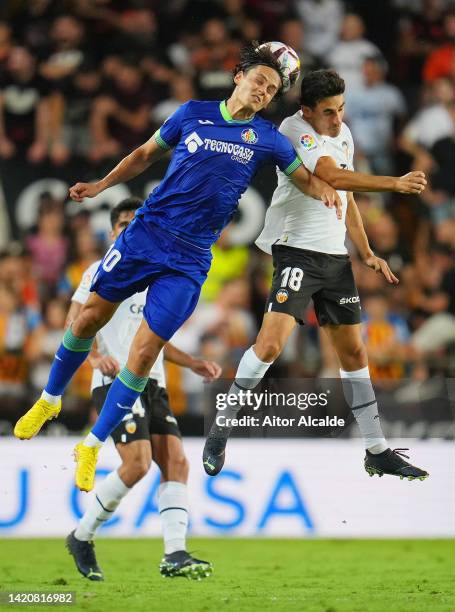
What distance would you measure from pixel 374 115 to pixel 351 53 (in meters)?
0.87

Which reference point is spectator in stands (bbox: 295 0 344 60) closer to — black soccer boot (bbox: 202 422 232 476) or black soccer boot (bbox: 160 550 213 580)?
black soccer boot (bbox: 202 422 232 476)

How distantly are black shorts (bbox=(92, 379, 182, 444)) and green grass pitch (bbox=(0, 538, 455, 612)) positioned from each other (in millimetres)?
1046

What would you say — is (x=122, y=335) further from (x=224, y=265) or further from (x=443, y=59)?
(x=443, y=59)

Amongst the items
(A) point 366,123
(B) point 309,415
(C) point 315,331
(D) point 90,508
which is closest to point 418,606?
(B) point 309,415

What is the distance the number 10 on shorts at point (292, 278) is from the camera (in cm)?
807

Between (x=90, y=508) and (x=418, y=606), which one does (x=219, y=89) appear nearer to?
(x=90, y=508)

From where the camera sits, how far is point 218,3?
14.9m

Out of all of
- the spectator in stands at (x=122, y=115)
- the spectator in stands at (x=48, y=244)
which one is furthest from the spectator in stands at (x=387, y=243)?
the spectator in stands at (x=48, y=244)

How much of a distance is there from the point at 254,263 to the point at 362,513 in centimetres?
324

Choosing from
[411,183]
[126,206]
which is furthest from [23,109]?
→ [411,183]

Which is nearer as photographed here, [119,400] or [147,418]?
[119,400]

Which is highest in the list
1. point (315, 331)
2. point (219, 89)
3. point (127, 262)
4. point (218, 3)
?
point (218, 3)

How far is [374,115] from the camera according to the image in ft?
44.9

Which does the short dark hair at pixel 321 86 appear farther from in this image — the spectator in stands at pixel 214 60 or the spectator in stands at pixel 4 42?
the spectator in stands at pixel 4 42
